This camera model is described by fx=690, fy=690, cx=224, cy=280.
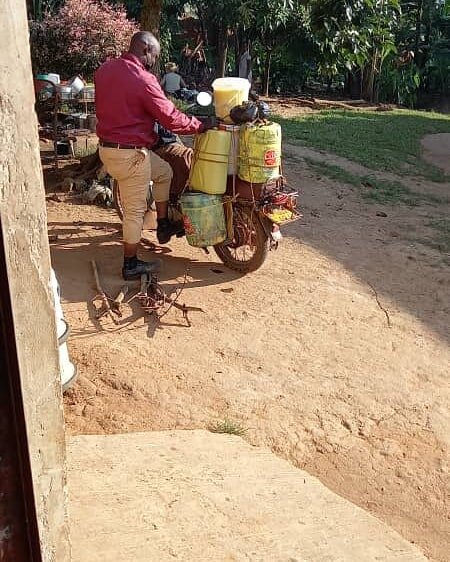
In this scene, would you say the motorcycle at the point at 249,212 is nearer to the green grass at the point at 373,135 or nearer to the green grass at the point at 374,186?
the green grass at the point at 374,186

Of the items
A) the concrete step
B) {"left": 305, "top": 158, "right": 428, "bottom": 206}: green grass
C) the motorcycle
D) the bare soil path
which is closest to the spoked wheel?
the motorcycle

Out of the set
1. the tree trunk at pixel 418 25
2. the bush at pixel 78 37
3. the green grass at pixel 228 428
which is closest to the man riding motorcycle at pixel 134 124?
the green grass at pixel 228 428

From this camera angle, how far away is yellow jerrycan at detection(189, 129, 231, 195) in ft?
16.8

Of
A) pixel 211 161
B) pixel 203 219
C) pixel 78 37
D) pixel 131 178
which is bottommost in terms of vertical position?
pixel 203 219

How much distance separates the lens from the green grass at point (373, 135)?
10.3 metres

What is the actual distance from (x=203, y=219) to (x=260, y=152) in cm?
68

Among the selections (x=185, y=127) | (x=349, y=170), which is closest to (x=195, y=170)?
(x=185, y=127)

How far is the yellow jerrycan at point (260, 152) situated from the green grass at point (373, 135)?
5.11m

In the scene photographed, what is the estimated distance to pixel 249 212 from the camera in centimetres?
529

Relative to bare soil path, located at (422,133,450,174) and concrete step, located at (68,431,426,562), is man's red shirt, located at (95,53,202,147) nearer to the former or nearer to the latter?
concrete step, located at (68,431,426,562)

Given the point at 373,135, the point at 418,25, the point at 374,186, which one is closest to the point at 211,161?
the point at 374,186

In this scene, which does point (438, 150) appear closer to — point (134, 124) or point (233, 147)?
point (233, 147)

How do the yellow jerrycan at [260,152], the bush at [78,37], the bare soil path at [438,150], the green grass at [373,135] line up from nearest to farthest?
the yellow jerrycan at [260,152] → the green grass at [373,135] → the bush at [78,37] → the bare soil path at [438,150]

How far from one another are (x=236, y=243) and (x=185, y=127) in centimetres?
105
